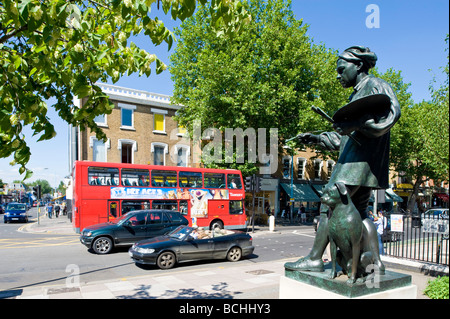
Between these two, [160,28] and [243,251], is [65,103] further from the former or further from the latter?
[243,251]

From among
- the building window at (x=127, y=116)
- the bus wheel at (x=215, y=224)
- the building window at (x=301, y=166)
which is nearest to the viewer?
the bus wheel at (x=215, y=224)

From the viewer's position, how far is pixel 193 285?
839 centimetres

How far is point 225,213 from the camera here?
67.1ft

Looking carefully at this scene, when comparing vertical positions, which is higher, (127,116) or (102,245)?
(127,116)

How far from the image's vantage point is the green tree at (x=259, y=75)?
2098 cm

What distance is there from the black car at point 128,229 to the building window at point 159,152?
1462 cm

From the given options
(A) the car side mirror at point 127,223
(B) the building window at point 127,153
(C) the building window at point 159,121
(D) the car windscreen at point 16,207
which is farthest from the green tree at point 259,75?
(D) the car windscreen at point 16,207

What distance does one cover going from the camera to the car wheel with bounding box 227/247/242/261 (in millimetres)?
11969

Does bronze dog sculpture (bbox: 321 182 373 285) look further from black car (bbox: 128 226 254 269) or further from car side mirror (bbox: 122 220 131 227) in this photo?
car side mirror (bbox: 122 220 131 227)

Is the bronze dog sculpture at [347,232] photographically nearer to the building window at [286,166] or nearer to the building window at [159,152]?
the building window at [159,152]

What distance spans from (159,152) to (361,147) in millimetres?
26492

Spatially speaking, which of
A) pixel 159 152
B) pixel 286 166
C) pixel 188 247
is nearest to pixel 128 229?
pixel 188 247

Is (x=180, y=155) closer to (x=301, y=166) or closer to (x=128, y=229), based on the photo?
(x=301, y=166)

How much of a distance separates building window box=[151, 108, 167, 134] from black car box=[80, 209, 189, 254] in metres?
15.4
